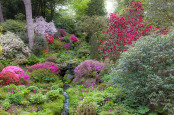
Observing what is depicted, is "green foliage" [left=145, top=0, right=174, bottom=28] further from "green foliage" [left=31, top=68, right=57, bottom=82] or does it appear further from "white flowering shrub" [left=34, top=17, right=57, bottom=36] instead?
"white flowering shrub" [left=34, top=17, right=57, bottom=36]

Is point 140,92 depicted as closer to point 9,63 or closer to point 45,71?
point 45,71

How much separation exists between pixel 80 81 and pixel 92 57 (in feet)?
11.1

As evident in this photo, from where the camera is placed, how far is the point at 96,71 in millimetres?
8906

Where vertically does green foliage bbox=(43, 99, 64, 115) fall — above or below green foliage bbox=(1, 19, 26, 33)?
below

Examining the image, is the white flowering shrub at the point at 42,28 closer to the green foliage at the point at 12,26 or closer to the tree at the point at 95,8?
the green foliage at the point at 12,26

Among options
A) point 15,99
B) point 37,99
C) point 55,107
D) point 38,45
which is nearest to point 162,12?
point 55,107

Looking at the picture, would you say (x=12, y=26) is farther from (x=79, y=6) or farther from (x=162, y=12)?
(x=162, y=12)

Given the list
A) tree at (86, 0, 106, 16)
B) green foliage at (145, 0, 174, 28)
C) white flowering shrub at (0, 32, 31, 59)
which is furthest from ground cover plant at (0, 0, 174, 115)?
tree at (86, 0, 106, 16)

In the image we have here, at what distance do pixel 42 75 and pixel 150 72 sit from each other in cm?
724

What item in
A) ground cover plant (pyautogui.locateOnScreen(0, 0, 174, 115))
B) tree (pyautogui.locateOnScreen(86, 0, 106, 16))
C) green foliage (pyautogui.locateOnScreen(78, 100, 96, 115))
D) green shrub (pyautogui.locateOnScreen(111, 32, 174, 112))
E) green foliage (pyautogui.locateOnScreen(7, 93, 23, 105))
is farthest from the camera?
tree (pyautogui.locateOnScreen(86, 0, 106, 16))

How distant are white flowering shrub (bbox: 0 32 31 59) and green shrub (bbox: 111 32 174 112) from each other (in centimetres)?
902

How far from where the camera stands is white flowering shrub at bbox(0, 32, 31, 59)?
10586mm

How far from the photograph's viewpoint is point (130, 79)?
4625mm

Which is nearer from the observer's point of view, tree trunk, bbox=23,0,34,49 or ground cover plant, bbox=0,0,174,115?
ground cover plant, bbox=0,0,174,115
